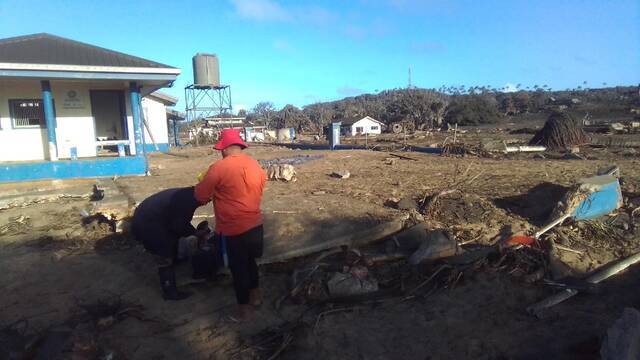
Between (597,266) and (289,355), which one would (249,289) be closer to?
(289,355)

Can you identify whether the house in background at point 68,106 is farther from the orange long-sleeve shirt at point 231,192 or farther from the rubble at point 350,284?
the rubble at point 350,284

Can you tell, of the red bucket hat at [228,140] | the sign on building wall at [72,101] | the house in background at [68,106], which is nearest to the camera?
the red bucket hat at [228,140]

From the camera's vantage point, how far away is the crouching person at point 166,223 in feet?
15.0

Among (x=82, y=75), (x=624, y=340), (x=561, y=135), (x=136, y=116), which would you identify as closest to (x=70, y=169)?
(x=136, y=116)

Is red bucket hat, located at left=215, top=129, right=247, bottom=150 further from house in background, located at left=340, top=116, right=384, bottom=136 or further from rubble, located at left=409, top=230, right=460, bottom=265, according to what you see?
house in background, located at left=340, top=116, right=384, bottom=136

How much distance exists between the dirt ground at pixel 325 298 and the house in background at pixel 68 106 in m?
4.16

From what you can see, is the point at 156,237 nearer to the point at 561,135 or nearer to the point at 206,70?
the point at 561,135

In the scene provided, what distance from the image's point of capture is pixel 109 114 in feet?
48.0

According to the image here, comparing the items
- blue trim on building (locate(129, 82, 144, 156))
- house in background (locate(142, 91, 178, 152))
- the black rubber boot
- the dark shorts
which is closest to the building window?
blue trim on building (locate(129, 82, 144, 156))

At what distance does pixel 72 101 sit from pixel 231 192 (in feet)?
38.2

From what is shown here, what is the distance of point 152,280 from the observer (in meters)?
5.13

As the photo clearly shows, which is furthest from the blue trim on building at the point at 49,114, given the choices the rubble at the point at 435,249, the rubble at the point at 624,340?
the rubble at the point at 624,340

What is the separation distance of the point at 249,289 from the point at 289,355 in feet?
3.13

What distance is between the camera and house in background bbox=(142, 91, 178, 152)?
2302 cm
